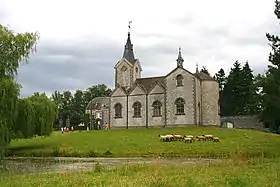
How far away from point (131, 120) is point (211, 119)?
13.0 meters

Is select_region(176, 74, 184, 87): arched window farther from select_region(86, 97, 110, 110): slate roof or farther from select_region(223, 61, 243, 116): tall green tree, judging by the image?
select_region(86, 97, 110, 110): slate roof

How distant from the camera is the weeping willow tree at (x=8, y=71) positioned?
26188 mm

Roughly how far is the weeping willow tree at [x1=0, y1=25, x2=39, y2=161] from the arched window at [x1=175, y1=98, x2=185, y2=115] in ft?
140

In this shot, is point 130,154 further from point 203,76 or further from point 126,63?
point 126,63

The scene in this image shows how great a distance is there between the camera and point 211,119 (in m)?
69.2

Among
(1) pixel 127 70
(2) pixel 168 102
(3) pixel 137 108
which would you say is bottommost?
(3) pixel 137 108

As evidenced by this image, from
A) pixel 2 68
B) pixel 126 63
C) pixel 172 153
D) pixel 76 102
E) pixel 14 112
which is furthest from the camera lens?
pixel 76 102

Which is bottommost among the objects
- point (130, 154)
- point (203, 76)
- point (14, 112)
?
point (130, 154)

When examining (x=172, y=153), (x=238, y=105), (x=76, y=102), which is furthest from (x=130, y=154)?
(x=76, y=102)

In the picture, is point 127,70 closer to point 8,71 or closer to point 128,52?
point 128,52

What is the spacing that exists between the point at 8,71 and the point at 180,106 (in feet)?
146

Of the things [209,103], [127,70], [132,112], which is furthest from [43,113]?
[127,70]

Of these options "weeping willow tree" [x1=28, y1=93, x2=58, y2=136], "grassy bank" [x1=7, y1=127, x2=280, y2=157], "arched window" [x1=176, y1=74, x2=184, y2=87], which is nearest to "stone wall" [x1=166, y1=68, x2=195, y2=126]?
"arched window" [x1=176, y1=74, x2=184, y2=87]

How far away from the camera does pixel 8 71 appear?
2692 cm
